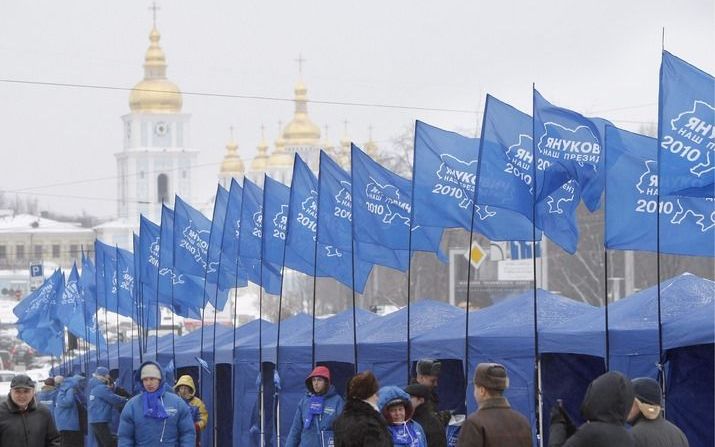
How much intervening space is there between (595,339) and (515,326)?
1.85 m

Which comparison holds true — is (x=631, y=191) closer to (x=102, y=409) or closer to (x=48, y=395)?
(x=102, y=409)

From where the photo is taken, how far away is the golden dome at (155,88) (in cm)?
15688

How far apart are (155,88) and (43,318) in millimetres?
115841

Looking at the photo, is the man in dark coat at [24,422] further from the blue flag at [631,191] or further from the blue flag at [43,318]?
the blue flag at [43,318]

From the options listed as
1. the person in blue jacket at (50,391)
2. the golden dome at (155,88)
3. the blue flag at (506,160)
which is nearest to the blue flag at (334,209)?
the blue flag at (506,160)

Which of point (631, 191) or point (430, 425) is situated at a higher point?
point (631, 191)

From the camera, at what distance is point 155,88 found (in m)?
158

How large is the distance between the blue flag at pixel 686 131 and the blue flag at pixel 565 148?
2.52 meters

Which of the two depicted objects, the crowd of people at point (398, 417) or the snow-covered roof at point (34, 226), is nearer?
the crowd of people at point (398, 417)

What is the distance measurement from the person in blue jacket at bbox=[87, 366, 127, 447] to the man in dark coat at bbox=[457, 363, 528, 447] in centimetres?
1131

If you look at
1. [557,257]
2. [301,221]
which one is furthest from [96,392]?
[557,257]

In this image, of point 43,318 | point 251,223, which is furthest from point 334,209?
point 43,318

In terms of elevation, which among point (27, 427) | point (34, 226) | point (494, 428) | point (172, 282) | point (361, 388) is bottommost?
point (27, 427)

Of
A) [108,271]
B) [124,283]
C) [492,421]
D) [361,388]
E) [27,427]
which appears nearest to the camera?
[492,421]
